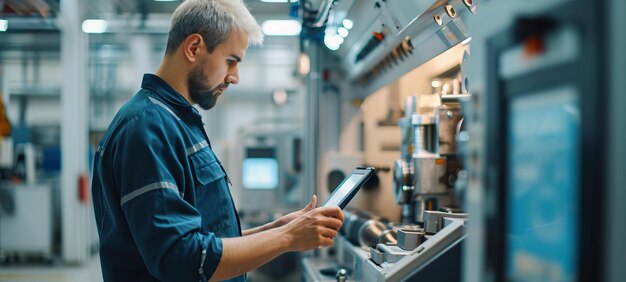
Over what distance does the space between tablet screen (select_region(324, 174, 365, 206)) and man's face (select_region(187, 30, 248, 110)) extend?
48 cm

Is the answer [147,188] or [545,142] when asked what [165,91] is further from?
[545,142]

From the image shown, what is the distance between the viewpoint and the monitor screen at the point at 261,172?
6.07 metres

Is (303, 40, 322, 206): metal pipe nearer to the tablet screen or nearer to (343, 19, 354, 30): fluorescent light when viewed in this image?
(343, 19, 354, 30): fluorescent light

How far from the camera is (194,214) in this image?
56.1 inches

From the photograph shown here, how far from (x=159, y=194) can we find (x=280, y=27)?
550 centimetres

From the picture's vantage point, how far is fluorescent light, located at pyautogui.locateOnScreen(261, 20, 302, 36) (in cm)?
660

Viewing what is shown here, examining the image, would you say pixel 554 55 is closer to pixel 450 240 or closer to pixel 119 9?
pixel 450 240

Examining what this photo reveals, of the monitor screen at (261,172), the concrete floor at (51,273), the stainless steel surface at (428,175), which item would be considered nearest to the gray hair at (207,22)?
the stainless steel surface at (428,175)

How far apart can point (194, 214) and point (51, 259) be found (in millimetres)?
5683

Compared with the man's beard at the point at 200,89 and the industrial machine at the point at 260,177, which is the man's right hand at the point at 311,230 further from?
the industrial machine at the point at 260,177

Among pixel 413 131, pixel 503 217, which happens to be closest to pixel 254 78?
pixel 413 131

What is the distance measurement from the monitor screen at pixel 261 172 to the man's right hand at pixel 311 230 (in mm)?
4583

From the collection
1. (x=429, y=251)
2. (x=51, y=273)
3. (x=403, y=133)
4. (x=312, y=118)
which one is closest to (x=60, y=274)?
(x=51, y=273)

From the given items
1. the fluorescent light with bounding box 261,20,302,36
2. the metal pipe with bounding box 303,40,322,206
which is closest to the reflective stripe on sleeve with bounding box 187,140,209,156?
the metal pipe with bounding box 303,40,322,206
